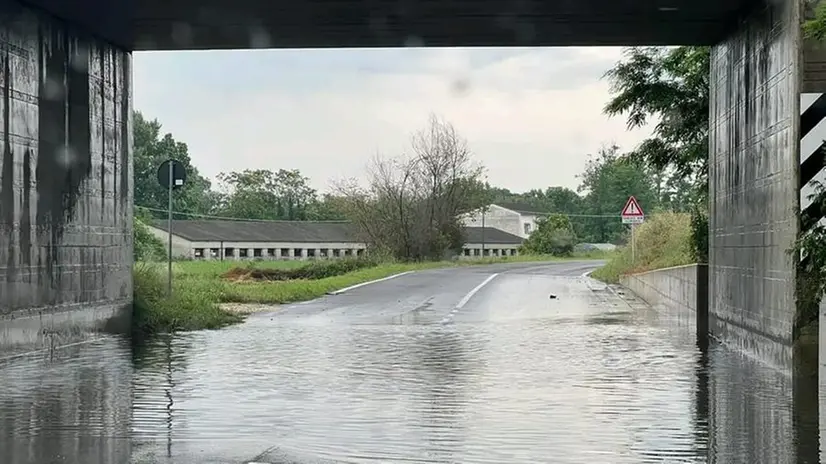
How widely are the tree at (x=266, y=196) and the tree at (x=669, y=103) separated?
91218 mm

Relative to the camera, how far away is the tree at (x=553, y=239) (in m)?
101

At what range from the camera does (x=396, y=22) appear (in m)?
16.7

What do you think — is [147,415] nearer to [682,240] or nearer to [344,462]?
[344,462]

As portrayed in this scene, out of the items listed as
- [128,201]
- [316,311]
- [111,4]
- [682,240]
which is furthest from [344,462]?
[682,240]

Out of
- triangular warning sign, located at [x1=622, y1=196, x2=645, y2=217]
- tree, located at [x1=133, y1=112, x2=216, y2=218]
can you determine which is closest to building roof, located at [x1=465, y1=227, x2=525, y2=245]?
tree, located at [x1=133, y1=112, x2=216, y2=218]

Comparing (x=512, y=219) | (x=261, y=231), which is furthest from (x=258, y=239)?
(x=512, y=219)

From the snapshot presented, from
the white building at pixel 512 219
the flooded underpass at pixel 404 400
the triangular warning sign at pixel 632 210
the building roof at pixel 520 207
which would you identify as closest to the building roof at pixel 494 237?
the white building at pixel 512 219

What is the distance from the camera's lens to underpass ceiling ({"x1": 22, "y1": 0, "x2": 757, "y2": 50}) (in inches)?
612

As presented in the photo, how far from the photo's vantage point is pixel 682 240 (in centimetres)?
3184

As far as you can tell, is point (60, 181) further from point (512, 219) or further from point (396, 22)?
point (512, 219)

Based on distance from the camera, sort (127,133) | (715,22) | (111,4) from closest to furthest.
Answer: (111,4) < (715,22) < (127,133)

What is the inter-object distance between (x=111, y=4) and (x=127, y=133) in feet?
14.0

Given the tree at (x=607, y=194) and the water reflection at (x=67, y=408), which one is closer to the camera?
the water reflection at (x=67, y=408)

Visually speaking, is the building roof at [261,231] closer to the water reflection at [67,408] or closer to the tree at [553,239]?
the tree at [553,239]
